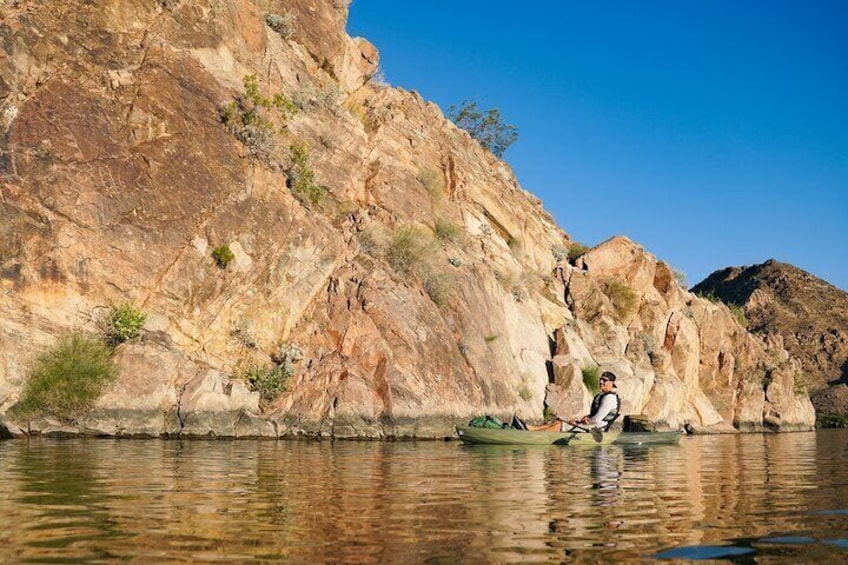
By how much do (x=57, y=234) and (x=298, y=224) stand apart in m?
9.73

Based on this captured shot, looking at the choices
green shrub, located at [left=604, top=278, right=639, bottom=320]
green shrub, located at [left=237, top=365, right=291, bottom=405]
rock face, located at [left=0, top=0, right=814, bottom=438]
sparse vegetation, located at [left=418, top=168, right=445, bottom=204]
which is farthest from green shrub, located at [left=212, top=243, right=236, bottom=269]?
green shrub, located at [left=604, top=278, right=639, bottom=320]

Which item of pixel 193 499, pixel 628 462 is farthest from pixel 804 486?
pixel 193 499

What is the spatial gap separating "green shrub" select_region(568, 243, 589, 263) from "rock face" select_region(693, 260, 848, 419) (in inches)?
1823

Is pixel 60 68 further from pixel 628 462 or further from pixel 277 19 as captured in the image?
pixel 628 462

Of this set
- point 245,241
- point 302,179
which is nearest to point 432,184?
point 302,179

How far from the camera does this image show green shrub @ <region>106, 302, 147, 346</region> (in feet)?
90.4

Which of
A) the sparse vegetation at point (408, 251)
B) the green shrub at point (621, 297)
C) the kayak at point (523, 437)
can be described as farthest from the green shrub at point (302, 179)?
the green shrub at point (621, 297)

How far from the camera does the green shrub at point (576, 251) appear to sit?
193ft

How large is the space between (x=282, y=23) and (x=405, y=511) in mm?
37637

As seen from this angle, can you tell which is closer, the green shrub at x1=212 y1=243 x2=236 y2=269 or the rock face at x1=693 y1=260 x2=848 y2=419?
the green shrub at x1=212 y1=243 x2=236 y2=269

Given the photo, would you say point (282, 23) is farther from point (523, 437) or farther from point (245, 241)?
point (523, 437)

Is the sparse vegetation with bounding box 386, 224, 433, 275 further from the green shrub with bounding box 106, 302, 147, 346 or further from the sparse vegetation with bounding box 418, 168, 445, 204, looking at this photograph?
the green shrub with bounding box 106, 302, 147, 346

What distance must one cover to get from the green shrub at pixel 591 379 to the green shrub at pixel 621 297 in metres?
11.0

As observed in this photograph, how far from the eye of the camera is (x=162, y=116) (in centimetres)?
3238
